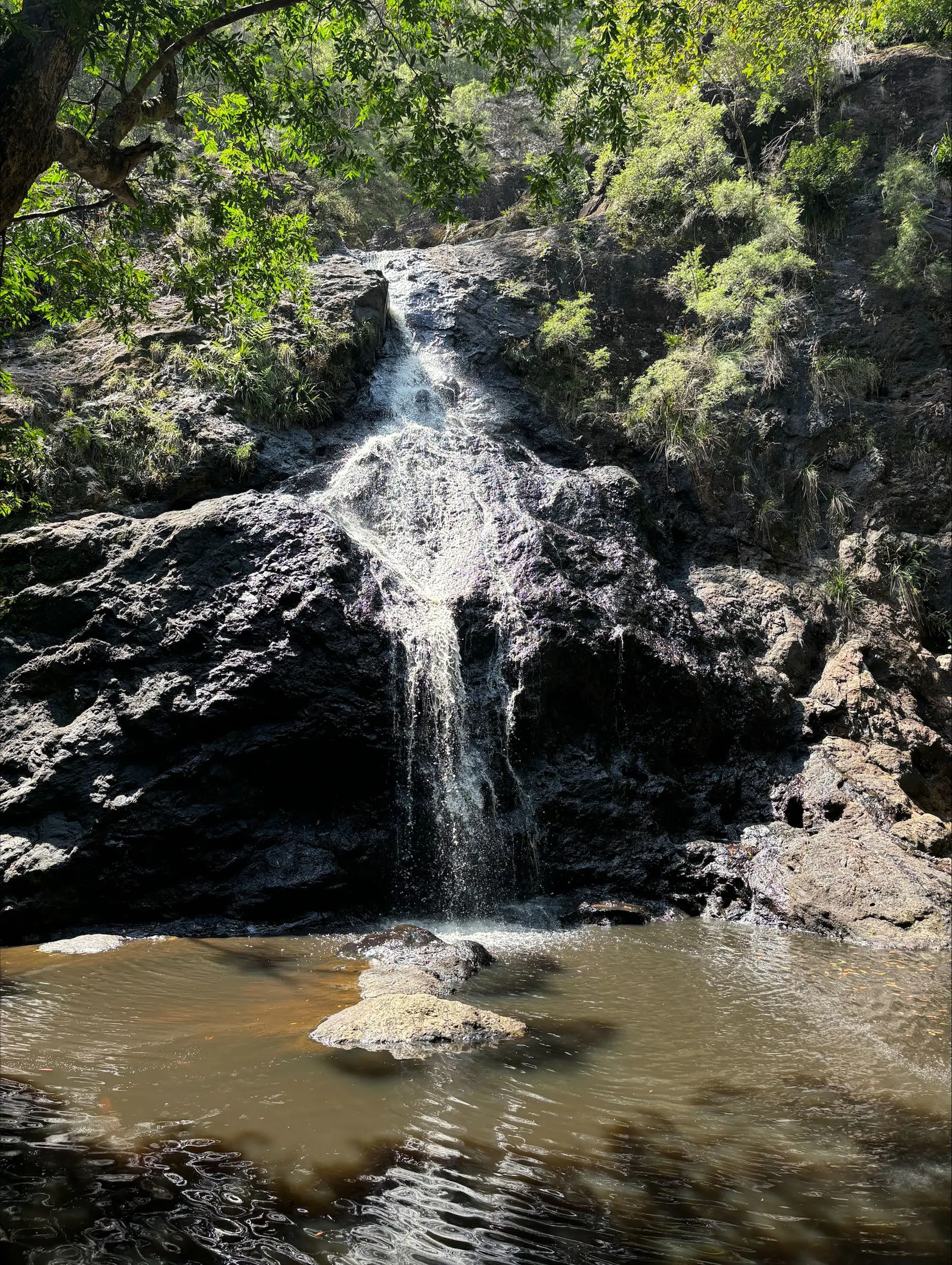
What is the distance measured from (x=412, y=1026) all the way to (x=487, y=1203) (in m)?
1.84

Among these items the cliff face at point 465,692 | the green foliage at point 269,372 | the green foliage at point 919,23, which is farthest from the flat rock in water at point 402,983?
the green foliage at point 919,23

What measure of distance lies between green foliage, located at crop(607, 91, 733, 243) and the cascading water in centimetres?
693

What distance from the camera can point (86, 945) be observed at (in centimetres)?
745

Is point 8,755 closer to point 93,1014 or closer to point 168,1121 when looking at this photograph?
point 93,1014

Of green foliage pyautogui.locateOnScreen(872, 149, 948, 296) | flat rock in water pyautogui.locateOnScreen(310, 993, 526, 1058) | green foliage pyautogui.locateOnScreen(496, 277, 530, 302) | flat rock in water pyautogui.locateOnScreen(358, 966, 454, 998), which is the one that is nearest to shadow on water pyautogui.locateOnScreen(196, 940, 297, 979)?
flat rock in water pyautogui.locateOnScreen(358, 966, 454, 998)

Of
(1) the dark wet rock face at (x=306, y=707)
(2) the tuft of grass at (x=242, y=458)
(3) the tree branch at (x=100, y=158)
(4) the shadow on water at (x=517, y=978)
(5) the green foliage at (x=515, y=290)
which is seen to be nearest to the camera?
(3) the tree branch at (x=100, y=158)

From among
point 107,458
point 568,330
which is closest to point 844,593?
point 568,330

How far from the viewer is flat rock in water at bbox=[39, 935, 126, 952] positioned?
733cm

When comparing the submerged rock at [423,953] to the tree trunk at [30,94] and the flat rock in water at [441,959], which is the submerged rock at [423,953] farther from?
the tree trunk at [30,94]

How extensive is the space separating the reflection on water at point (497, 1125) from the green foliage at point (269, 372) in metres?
8.49

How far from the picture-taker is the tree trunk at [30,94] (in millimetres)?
4426

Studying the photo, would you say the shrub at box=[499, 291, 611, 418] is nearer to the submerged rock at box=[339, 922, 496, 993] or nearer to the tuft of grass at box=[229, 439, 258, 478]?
the tuft of grass at box=[229, 439, 258, 478]

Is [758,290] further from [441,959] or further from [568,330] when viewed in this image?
[441,959]

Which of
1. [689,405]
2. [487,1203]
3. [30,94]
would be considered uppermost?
[689,405]
